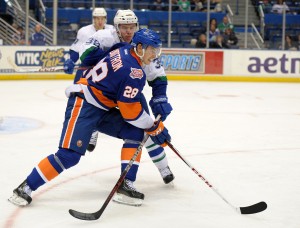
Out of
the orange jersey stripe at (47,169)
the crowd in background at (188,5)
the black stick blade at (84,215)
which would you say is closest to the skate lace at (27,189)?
the orange jersey stripe at (47,169)

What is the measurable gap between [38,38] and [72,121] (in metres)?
7.87

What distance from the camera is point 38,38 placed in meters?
10.8

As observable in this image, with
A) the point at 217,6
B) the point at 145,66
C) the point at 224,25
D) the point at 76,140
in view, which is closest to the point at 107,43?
the point at 145,66

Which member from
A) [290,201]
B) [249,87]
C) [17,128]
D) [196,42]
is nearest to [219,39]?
[196,42]

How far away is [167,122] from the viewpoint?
20.9 feet

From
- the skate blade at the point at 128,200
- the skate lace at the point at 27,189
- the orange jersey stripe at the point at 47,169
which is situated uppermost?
the orange jersey stripe at the point at 47,169

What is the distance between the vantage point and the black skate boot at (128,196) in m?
3.30

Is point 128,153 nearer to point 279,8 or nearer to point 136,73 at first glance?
point 136,73

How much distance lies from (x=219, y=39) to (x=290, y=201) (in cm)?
835

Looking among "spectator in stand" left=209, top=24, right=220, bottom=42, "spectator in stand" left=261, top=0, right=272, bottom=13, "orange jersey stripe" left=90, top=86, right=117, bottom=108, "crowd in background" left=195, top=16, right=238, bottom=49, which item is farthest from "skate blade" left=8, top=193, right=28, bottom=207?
"spectator in stand" left=261, top=0, right=272, bottom=13

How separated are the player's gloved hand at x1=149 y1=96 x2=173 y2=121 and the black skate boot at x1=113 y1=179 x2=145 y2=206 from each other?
1.41 ft

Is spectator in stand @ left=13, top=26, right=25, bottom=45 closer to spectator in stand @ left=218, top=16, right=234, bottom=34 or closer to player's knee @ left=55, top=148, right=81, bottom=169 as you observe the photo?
spectator in stand @ left=218, top=16, right=234, bottom=34

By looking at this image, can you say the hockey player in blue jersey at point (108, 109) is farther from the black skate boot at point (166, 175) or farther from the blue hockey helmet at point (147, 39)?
the black skate boot at point (166, 175)

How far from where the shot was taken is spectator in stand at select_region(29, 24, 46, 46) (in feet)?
35.4
